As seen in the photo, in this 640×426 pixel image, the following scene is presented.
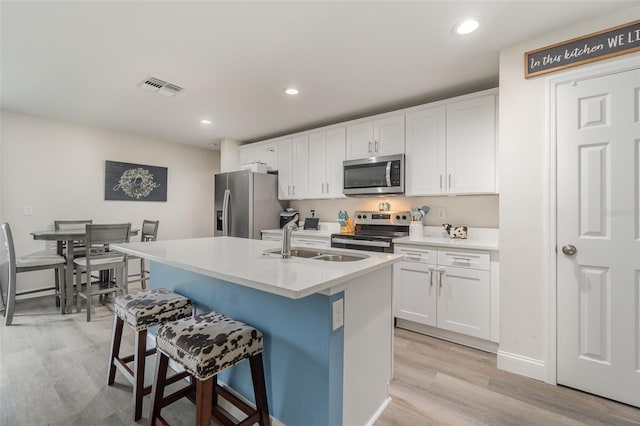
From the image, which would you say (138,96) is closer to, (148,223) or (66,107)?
(66,107)

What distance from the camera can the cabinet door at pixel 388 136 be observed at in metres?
3.15

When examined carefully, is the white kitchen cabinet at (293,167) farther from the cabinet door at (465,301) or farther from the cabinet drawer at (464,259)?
the cabinet door at (465,301)

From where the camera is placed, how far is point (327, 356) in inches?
48.1

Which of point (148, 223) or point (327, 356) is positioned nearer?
point (327, 356)

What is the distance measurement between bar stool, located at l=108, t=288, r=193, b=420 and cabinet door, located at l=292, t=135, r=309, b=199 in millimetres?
2444

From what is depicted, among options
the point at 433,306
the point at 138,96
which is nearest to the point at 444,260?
the point at 433,306

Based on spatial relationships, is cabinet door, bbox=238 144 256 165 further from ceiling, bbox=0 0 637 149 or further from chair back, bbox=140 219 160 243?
chair back, bbox=140 219 160 243

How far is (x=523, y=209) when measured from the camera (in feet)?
6.72

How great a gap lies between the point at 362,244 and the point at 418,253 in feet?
1.98

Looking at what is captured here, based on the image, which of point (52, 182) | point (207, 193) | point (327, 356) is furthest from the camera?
point (207, 193)

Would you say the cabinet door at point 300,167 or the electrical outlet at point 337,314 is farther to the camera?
the cabinet door at point 300,167

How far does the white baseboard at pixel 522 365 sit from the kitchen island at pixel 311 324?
104cm

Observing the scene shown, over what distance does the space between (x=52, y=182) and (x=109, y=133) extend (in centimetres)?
103

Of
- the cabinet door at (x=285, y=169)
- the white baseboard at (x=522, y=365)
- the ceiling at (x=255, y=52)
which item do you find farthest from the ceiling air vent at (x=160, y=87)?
the white baseboard at (x=522, y=365)
